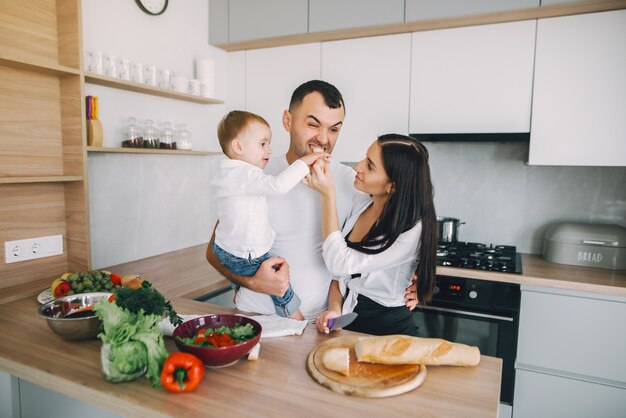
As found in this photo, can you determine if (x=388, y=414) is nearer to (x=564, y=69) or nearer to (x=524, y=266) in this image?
(x=524, y=266)

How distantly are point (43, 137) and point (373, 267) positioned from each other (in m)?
1.61

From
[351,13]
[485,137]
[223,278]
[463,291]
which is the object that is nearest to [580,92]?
[485,137]

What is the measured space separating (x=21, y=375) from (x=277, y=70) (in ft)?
7.31

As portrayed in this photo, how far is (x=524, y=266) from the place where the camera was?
229cm

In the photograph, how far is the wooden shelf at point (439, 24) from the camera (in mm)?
2086

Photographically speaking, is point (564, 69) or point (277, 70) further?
point (277, 70)

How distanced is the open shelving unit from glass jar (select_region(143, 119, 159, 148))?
424mm

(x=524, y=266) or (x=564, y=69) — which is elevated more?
(x=564, y=69)

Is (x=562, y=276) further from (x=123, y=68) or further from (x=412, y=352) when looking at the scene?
(x=123, y=68)

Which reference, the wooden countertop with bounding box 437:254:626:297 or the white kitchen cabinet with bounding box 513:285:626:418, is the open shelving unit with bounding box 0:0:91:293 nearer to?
the wooden countertop with bounding box 437:254:626:297

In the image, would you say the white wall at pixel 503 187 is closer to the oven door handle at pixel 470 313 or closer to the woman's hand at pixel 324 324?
the oven door handle at pixel 470 313

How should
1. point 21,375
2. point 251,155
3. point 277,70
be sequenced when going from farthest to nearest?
point 277,70 → point 251,155 → point 21,375

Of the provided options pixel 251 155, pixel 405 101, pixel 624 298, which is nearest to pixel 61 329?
pixel 251 155

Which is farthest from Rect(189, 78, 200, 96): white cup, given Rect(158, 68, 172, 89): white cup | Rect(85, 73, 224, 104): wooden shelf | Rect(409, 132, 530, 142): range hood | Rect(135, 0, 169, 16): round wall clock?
Rect(409, 132, 530, 142): range hood
